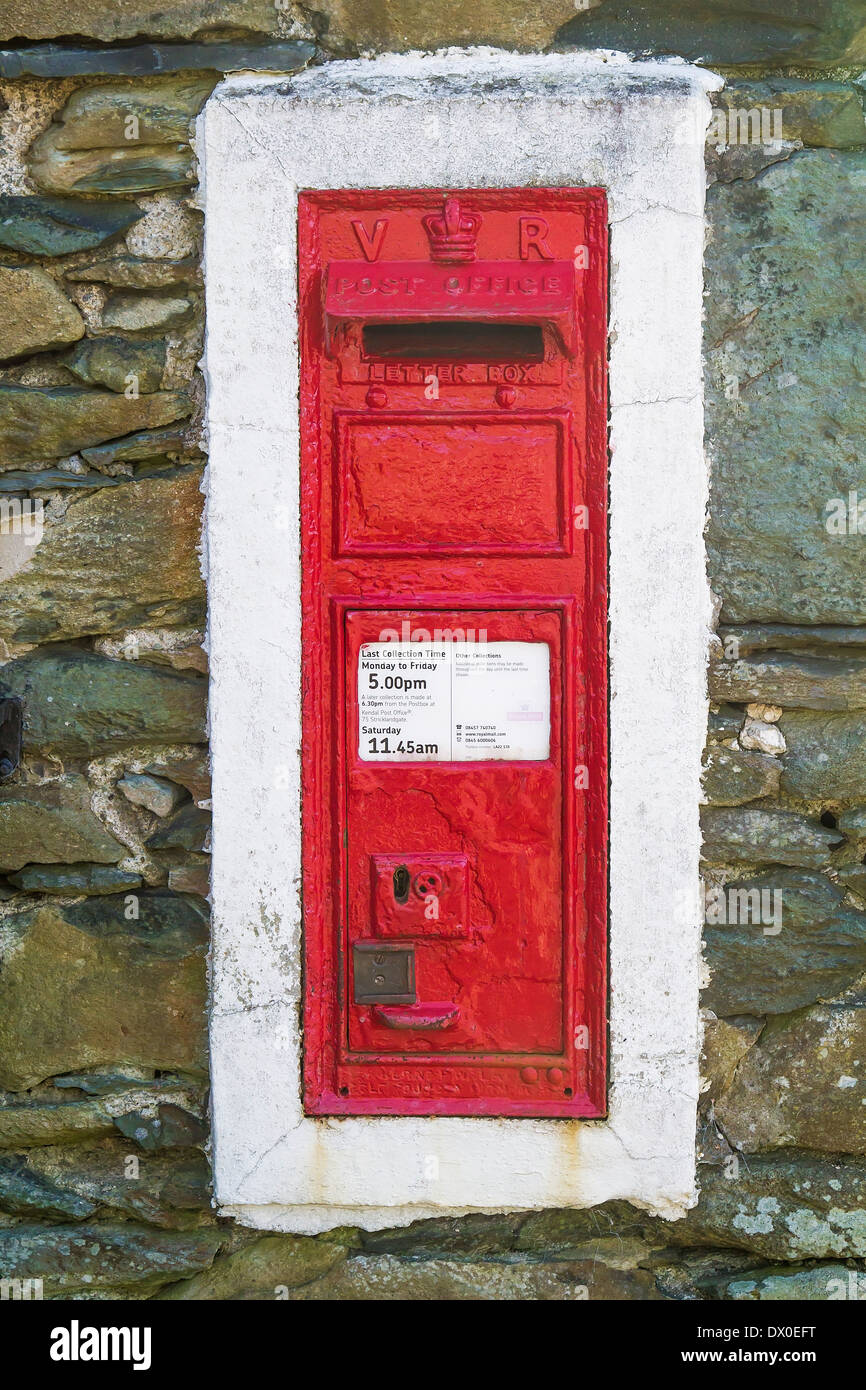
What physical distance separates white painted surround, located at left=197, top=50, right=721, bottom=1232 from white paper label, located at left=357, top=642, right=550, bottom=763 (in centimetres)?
16

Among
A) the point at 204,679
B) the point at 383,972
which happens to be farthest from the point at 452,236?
→ the point at 383,972

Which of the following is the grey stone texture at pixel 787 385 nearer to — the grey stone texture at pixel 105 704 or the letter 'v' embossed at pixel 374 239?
the letter 'v' embossed at pixel 374 239

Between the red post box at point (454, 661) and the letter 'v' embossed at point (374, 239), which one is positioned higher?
the letter 'v' embossed at point (374, 239)

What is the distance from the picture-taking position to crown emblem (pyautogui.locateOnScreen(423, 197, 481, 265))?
2.09m

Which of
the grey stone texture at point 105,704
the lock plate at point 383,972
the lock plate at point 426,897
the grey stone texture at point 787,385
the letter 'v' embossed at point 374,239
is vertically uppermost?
the letter 'v' embossed at point 374,239

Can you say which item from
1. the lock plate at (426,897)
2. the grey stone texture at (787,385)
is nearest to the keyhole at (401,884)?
the lock plate at (426,897)

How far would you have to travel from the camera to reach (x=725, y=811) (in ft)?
7.29

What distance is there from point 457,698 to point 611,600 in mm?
369

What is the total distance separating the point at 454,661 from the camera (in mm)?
2158

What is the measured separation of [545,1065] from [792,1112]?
54 centimetres

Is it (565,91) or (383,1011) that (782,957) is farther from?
(565,91)

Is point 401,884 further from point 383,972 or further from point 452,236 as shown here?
point 452,236

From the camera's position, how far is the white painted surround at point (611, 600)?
2109 millimetres

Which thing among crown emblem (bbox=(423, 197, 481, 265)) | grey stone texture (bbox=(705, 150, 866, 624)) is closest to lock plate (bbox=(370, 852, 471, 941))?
grey stone texture (bbox=(705, 150, 866, 624))
